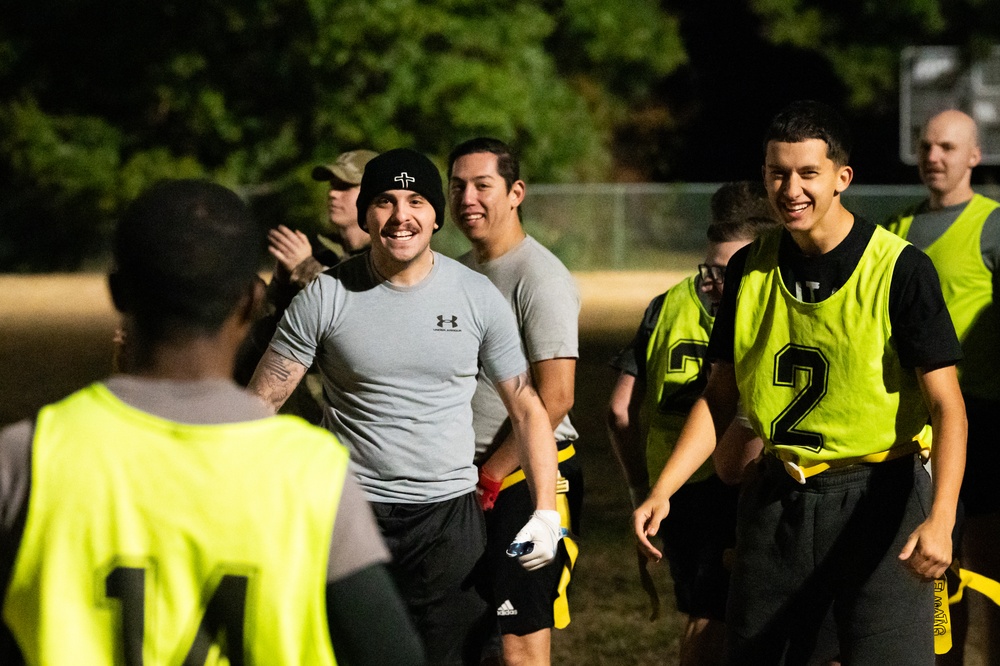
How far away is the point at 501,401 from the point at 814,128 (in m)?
1.46

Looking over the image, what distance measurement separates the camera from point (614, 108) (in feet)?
114

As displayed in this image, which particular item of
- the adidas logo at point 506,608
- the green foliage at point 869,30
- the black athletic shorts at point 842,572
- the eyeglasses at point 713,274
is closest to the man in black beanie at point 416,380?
the adidas logo at point 506,608

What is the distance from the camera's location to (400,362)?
13.6ft

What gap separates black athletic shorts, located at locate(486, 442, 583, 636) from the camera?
463cm

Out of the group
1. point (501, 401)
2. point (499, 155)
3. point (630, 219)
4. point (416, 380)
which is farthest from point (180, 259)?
point (630, 219)

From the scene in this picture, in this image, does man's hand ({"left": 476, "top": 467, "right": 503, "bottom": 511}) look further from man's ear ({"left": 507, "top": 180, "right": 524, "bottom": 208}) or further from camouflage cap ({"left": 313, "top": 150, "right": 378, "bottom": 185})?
camouflage cap ({"left": 313, "top": 150, "right": 378, "bottom": 185})

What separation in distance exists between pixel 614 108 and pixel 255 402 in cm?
3332

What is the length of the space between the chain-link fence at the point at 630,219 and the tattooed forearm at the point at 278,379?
24.9 m

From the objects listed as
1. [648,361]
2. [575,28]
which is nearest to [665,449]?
[648,361]

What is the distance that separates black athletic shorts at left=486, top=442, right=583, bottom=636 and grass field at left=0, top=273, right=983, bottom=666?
92cm

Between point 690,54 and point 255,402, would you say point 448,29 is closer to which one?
point 690,54

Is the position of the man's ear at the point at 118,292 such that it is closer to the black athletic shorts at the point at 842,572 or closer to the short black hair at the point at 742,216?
the black athletic shorts at the point at 842,572

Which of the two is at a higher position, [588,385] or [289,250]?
[289,250]

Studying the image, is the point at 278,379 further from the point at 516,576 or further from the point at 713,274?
the point at 713,274
